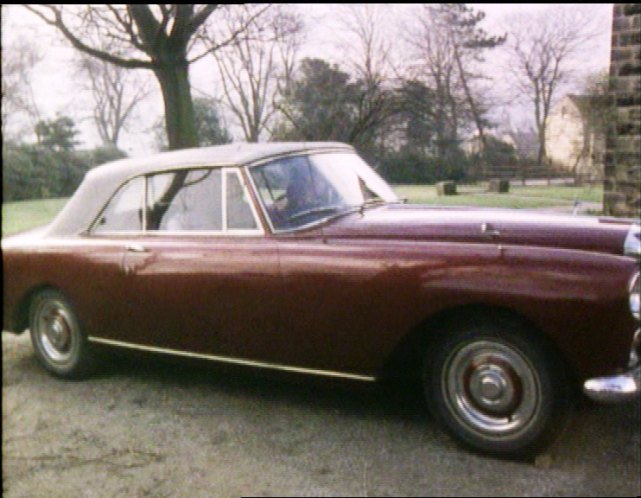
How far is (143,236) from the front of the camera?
2.80 metres

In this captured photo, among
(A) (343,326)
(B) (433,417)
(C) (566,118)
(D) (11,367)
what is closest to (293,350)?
(A) (343,326)

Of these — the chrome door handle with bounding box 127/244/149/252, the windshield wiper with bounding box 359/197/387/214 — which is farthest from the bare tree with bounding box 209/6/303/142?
the chrome door handle with bounding box 127/244/149/252

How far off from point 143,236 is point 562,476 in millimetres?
1910

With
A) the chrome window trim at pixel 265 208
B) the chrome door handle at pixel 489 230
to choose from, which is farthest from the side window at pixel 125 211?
the chrome door handle at pixel 489 230

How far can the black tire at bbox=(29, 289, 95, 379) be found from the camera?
2.99 m

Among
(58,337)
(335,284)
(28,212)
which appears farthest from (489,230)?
(58,337)

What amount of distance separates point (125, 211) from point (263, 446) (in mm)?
1380

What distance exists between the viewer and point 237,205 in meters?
2.60

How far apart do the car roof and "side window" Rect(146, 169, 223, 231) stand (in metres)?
0.05

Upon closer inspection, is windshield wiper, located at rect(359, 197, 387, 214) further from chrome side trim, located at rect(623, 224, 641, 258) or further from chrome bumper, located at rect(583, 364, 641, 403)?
chrome bumper, located at rect(583, 364, 641, 403)

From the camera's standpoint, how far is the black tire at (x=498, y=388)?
76.1 inches

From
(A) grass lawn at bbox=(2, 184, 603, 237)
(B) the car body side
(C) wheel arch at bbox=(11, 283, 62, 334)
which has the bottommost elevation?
(C) wheel arch at bbox=(11, 283, 62, 334)

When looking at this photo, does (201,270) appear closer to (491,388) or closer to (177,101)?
(177,101)

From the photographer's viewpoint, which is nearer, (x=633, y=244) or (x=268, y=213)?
(x=633, y=244)
